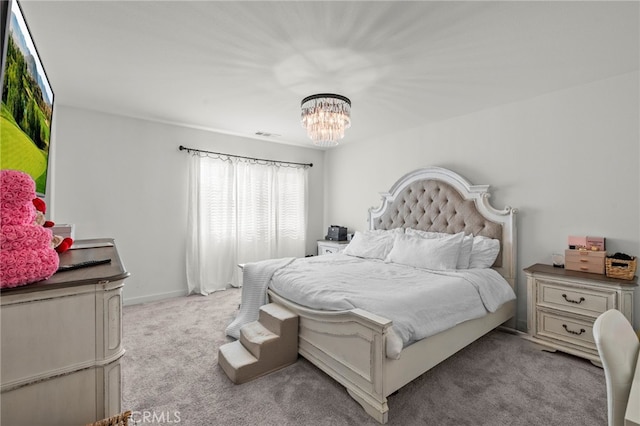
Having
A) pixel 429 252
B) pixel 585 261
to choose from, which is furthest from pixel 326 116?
pixel 585 261

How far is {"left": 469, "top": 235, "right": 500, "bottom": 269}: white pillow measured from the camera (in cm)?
303

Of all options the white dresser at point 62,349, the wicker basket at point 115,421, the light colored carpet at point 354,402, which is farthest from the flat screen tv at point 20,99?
the light colored carpet at point 354,402

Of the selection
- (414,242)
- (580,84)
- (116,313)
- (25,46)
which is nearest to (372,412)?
(116,313)

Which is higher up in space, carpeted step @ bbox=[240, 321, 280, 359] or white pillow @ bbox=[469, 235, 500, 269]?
white pillow @ bbox=[469, 235, 500, 269]

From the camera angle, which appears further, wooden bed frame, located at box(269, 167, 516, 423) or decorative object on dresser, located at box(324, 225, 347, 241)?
decorative object on dresser, located at box(324, 225, 347, 241)

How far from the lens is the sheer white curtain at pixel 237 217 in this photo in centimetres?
417

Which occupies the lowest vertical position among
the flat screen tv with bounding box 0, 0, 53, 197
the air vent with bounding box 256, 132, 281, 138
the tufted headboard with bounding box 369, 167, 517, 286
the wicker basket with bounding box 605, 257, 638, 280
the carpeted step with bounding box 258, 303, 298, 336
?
the carpeted step with bounding box 258, 303, 298, 336

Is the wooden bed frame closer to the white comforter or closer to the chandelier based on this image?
the white comforter

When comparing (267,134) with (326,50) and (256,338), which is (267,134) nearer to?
(326,50)

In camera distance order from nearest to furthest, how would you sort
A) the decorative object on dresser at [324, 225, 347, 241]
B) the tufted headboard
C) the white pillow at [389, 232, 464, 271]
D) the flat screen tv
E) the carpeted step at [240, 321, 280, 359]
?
the flat screen tv → the carpeted step at [240, 321, 280, 359] → the white pillow at [389, 232, 464, 271] → the tufted headboard → the decorative object on dresser at [324, 225, 347, 241]

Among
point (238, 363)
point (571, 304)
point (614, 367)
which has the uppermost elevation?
point (614, 367)

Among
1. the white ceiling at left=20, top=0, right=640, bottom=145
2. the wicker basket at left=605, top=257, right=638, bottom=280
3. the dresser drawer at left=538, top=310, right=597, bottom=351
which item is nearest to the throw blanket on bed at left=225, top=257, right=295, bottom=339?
the white ceiling at left=20, top=0, right=640, bottom=145

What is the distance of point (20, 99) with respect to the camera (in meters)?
1.26

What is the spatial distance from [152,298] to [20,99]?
320cm
